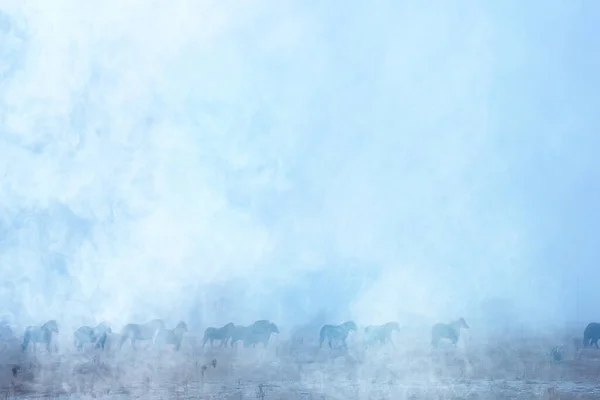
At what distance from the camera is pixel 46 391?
42.6ft

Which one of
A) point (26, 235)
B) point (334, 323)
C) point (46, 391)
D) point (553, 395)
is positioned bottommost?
point (553, 395)


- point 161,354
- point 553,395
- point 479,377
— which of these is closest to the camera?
point 553,395

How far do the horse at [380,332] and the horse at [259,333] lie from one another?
2156mm

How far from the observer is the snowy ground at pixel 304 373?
12.8 meters

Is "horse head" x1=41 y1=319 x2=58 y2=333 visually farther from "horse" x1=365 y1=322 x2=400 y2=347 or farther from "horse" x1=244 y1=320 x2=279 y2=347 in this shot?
"horse" x1=365 y1=322 x2=400 y2=347

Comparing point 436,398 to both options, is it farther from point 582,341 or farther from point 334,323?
point 582,341

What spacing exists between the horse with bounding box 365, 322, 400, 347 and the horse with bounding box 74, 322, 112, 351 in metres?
5.71

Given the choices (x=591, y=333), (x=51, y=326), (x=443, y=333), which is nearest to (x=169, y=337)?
(x=51, y=326)

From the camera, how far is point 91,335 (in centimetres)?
1572

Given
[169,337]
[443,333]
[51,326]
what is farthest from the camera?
[443,333]

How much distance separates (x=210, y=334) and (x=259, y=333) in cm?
111

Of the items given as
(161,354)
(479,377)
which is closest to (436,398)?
(479,377)

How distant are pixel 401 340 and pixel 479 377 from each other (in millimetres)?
2913

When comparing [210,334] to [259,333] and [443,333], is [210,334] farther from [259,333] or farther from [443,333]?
[443,333]
